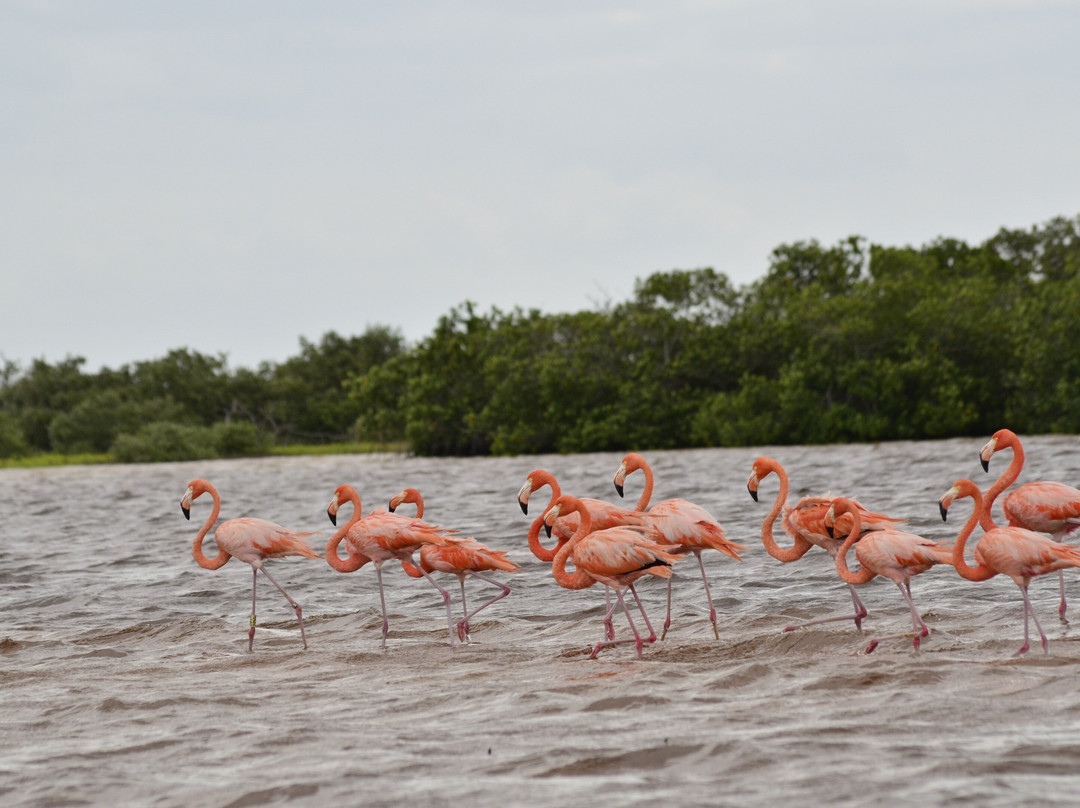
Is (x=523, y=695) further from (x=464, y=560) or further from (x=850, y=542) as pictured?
(x=850, y=542)

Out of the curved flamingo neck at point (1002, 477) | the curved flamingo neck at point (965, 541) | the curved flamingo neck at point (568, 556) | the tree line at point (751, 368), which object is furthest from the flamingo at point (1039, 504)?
the tree line at point (751, 368)

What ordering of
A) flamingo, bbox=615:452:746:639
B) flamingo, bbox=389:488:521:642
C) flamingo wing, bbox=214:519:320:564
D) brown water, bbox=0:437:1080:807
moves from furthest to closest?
flamingo wing, bbox=214:519:320:564 → flamingo, bbox=389:488:521:642 → flamingo, bbox=615:452:746:639 → brown water, bbox=0:437:1080:807

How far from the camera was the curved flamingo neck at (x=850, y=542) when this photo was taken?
6.20m

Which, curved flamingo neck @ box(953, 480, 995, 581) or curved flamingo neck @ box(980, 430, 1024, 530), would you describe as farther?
curved flamingo neck @ box(980, 430, 1024, 530)

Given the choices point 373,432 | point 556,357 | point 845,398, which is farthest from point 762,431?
point 373,432

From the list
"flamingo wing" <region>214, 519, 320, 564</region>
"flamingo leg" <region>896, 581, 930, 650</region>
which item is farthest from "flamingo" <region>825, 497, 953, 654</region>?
"flamingo wing" <region>214, 519, 320, 564</region>

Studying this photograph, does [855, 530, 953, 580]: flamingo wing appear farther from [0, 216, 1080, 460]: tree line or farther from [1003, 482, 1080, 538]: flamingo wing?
[0, 216, 1080, 460]: tree line

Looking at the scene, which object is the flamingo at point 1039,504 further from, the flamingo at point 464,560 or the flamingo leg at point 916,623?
the flamingo at point 464,560

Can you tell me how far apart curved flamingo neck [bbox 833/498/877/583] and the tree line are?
24.2 meters

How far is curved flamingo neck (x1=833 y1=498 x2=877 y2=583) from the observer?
6203mm

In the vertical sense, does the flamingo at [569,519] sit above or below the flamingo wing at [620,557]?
above

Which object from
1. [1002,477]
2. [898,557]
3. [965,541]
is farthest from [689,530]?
[1002,477]

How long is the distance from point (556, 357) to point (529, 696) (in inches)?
1130

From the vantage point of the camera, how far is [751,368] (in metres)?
33.6
